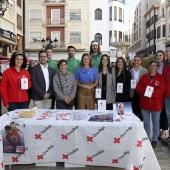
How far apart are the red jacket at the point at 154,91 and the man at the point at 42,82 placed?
1.91 metres

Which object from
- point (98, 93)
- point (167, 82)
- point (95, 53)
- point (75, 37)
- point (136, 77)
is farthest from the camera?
point (75, 37)

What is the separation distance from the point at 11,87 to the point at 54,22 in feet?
106

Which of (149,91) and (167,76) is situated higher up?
(167,76)

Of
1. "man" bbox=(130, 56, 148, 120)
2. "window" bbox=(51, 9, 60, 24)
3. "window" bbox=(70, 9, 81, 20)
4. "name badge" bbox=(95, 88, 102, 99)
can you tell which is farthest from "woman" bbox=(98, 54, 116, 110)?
"window" bbox=(51, 9, 60, 24)

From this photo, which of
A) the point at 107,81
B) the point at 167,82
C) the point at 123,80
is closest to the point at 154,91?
the point at 167,82

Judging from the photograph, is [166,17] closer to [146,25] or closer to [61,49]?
[146,25]

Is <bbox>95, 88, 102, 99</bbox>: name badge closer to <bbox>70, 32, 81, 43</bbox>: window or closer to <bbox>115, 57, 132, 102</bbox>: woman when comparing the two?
<bbox>115, 57, 132, 102</bbox>: woman

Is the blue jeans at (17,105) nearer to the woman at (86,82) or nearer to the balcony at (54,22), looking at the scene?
the woman at (86,82)

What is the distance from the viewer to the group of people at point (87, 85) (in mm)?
5520

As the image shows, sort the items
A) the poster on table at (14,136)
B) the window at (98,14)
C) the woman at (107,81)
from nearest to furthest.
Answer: the poster on table at (14,136)
the woman at (107,81)
the window at (98,14)

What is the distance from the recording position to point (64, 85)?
5.88m

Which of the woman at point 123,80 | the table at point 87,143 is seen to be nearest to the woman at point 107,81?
the woman at point 123,80

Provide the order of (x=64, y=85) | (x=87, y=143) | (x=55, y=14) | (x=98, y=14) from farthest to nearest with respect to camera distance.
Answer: (x=98, y=14) → (x=55, y=14) → (x=64, y=85) → (x=87, y=143)

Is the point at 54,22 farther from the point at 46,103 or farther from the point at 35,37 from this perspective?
the point at 46,103
